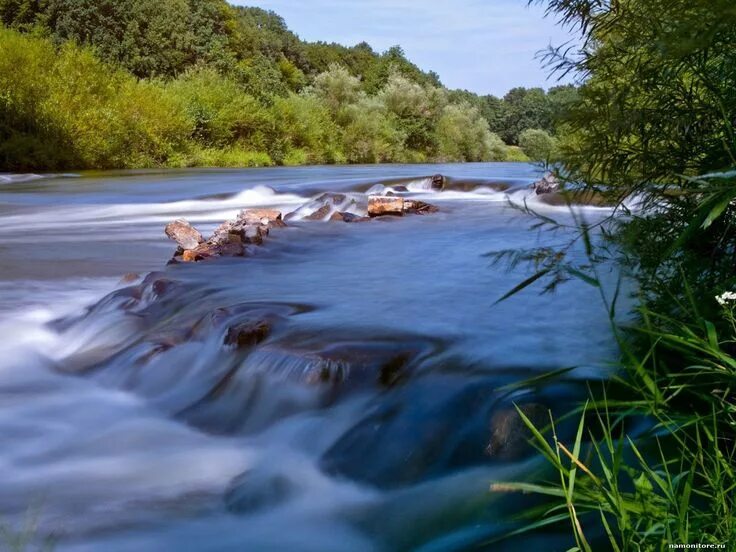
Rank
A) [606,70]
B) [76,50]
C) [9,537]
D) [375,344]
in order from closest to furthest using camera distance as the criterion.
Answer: [9,537], [606,70], [375,344], [76,50]

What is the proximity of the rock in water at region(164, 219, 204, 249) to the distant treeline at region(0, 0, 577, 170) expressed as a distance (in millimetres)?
5415

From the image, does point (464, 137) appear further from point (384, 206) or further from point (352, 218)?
point (352, 218)

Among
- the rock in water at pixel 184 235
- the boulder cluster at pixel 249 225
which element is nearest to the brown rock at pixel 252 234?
the boulder cluster at pixel 249 225

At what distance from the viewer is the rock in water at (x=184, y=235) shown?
852cm

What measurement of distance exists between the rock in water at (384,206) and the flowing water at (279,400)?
398cm

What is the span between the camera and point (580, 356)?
4.03 m

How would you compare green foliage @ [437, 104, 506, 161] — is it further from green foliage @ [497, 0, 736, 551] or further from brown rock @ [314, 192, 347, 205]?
green foliage @ [497, 0, 736, 551]

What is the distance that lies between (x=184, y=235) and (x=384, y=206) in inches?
130

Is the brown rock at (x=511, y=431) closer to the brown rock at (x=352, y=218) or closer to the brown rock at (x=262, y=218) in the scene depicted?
the brown rock at (x=262, y=218)

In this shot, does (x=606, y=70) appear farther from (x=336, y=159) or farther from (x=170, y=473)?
(x=336, y=159)

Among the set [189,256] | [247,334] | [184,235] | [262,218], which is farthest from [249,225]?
[247,334]

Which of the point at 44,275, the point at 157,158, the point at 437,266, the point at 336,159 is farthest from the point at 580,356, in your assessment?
the point at 336,159

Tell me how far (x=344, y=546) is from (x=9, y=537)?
3.63 ft

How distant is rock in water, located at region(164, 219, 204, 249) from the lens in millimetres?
8523
